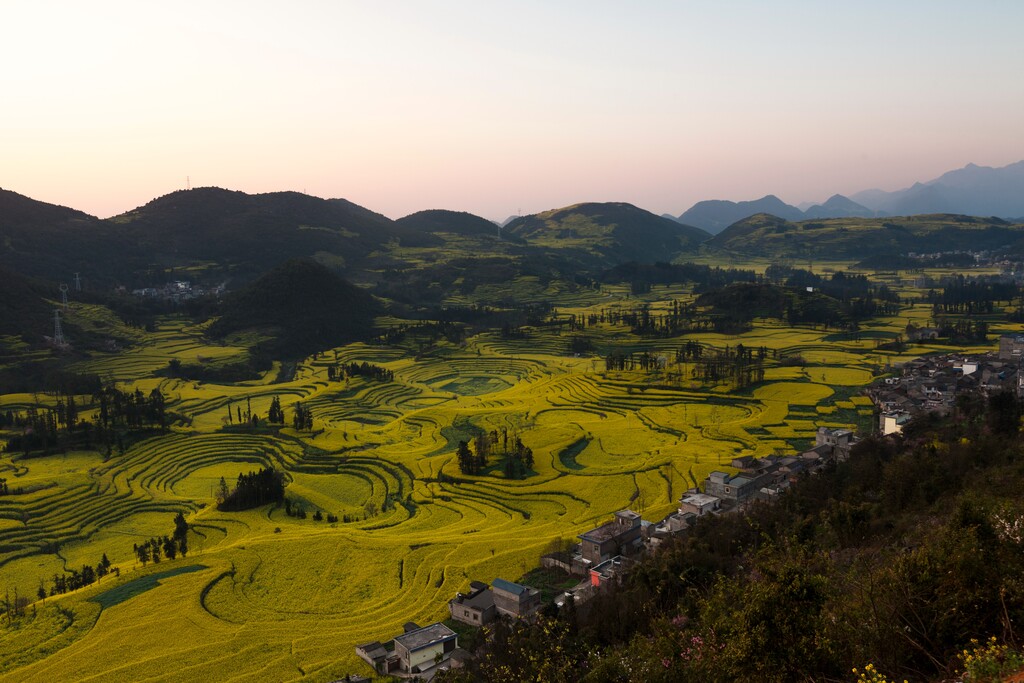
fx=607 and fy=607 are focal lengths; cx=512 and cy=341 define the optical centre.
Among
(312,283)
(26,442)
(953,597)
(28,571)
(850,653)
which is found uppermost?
(312,283)

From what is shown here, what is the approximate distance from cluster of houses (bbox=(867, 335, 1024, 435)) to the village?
128 millimetres

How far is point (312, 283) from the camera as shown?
144000mm

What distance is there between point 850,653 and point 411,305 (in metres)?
161

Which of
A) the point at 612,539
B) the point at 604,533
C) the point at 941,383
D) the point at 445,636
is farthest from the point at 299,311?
the point at 445,636

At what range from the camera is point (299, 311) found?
136875mm

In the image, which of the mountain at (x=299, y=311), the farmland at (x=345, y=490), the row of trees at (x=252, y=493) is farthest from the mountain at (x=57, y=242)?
the row of trees at (x=252, y=493)

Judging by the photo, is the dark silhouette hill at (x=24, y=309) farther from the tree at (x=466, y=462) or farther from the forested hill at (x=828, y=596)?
the forested hill at (x=828, y=596)

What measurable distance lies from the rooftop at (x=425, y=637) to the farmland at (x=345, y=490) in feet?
9.29

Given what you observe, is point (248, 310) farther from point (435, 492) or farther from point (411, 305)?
point (435, 492)

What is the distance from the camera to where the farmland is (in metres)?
32.6

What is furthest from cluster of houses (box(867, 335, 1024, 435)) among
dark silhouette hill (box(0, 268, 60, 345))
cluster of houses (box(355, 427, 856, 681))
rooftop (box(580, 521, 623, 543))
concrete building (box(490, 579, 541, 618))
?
dark silhouette hill (box(0, 268, 60, 345))

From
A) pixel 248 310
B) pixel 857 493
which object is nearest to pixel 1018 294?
pixel 857 493

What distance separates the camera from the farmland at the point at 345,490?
32562 mm

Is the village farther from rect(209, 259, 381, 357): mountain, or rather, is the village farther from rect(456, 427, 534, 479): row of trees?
rect(209, 259, 381, 357): mountain
